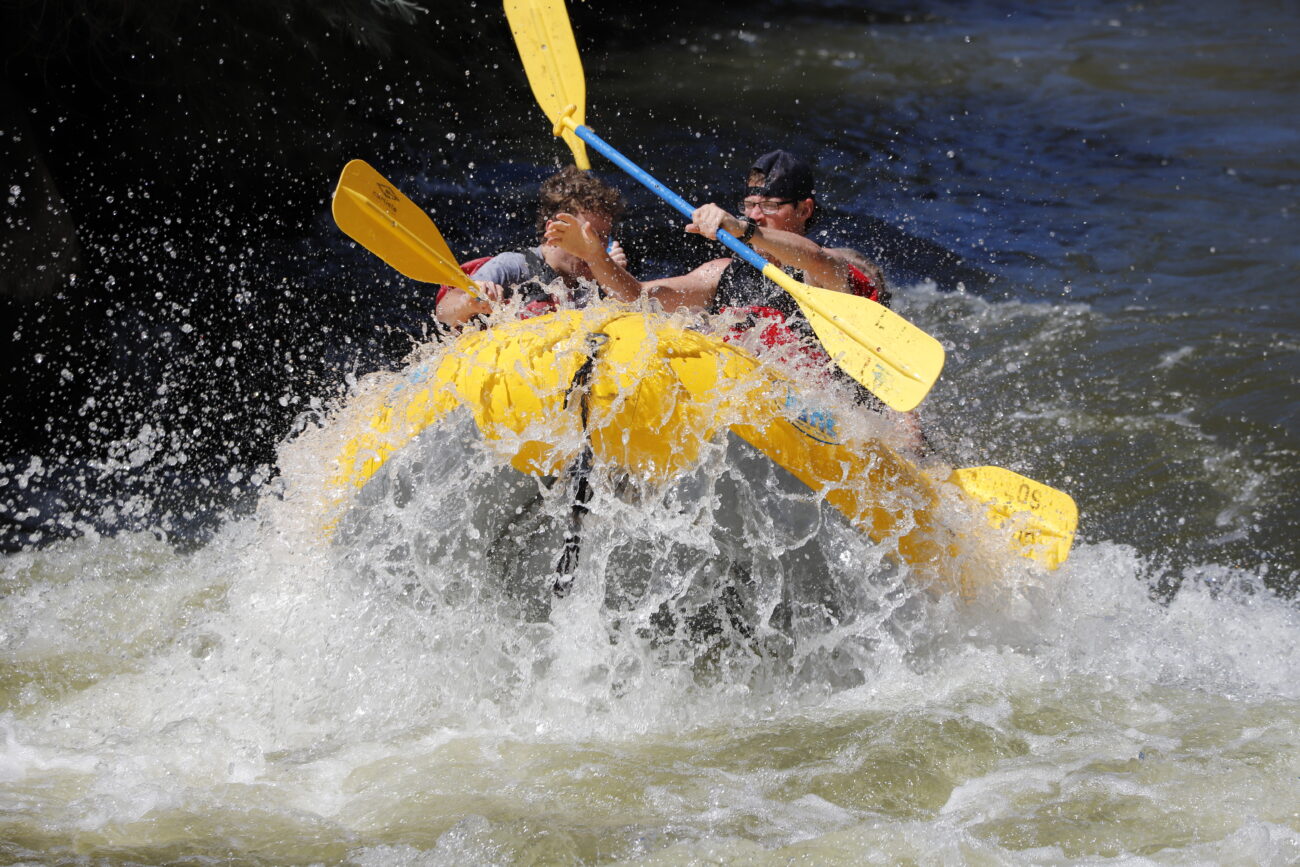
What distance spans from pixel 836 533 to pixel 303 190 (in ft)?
15.1

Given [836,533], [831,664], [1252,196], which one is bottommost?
[831,664]

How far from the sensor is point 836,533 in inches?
111

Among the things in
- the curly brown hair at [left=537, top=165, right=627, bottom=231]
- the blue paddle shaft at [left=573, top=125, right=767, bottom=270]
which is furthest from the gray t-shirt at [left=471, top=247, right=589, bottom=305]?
the blue paddle shaft at [left=573, top=125, right=767, bottom=270]

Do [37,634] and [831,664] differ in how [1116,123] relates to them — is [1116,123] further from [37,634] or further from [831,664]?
[37,634]

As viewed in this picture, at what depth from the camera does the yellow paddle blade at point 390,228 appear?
310cm

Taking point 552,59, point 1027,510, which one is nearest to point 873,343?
point 1027,510

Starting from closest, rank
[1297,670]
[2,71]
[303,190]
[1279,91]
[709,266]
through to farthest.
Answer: [1297,670]
[709,266]
[2,71]
[303,190]
[1279,91]

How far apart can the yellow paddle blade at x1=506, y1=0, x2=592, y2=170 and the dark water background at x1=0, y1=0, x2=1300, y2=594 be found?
151cm

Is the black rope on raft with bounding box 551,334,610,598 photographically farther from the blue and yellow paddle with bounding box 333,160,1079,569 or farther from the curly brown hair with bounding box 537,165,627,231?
the curly brown hair with bounding box 537,165,627,231

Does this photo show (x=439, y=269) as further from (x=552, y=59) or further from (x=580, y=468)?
(x=552, y=59)

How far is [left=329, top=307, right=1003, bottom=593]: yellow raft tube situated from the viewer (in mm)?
2637

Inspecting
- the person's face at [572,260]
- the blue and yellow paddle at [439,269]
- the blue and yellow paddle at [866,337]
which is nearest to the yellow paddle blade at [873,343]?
the blue and yellow paddle at [866,337]

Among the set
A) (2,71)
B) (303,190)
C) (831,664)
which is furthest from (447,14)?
(831,664)

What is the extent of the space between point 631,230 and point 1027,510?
352 cm
